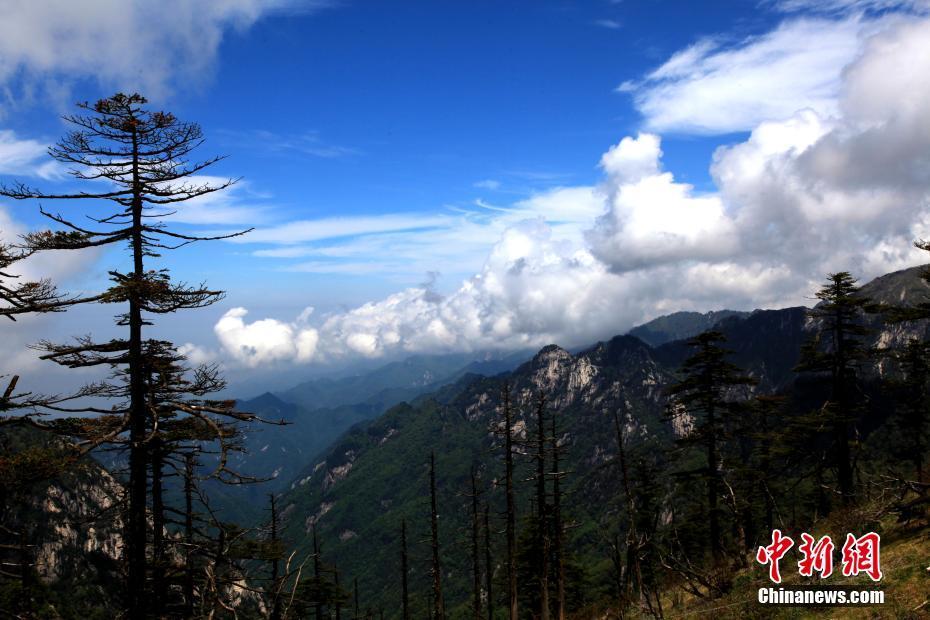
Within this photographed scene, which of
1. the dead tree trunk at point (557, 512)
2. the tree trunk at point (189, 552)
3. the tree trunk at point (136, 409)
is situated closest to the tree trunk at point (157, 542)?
the tree trunk at point (189, 552)

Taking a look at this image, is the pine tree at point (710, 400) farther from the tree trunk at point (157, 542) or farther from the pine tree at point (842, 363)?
the tree trunk at point (157, 542)

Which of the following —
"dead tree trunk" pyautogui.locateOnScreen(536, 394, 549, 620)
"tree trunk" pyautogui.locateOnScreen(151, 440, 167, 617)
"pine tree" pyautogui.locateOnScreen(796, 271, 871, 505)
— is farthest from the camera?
"dead tree trunk" pyautogui.locateOnScreen(536, 394, 549, 620)

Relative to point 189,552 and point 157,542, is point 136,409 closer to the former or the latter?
point 189,552

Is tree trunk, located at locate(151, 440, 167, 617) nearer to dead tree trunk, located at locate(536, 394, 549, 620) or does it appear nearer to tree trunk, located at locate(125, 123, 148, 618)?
tree trunk, located at locate(125, 123, 148, 618)

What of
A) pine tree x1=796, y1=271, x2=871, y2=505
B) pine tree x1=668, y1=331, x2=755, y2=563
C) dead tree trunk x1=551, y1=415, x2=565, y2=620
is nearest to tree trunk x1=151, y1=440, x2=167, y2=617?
dead tree trunk x1=551, y1=415, x2=565, y2=620

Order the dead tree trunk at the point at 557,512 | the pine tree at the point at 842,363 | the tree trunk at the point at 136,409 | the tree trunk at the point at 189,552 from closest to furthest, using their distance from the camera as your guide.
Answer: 1. the tree trunk at the point at 189,552
2. the tree trunk at the point at 136,409
3. the pine tree at the point at 842,363
4. the dead tree trunk at the point at 557,512

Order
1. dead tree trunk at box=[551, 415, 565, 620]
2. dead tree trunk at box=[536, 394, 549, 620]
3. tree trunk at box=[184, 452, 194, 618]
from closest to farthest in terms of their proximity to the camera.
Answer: tree trunk at box=[184, 452, 194, 618]
dead tree trunk at box=[536, 394, 549, 620]
dead tree trunk at box=[551, 415, 565, 620]

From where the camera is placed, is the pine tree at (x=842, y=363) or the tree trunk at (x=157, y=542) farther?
the pine tree at (x=842, y=363)

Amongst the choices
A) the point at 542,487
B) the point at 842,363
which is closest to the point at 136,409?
the point at 542,487

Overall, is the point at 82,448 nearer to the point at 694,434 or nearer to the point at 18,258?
the point at 18,258

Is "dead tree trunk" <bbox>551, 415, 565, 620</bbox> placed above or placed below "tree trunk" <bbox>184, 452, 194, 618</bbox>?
below

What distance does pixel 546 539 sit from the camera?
95.9 ft

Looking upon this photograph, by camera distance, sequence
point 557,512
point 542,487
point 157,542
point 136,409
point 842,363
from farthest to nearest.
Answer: point 557,512 < point 542,487 < point 842,363 < point 157,542 < point 136,409

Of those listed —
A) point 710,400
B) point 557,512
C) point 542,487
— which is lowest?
point 557,512
